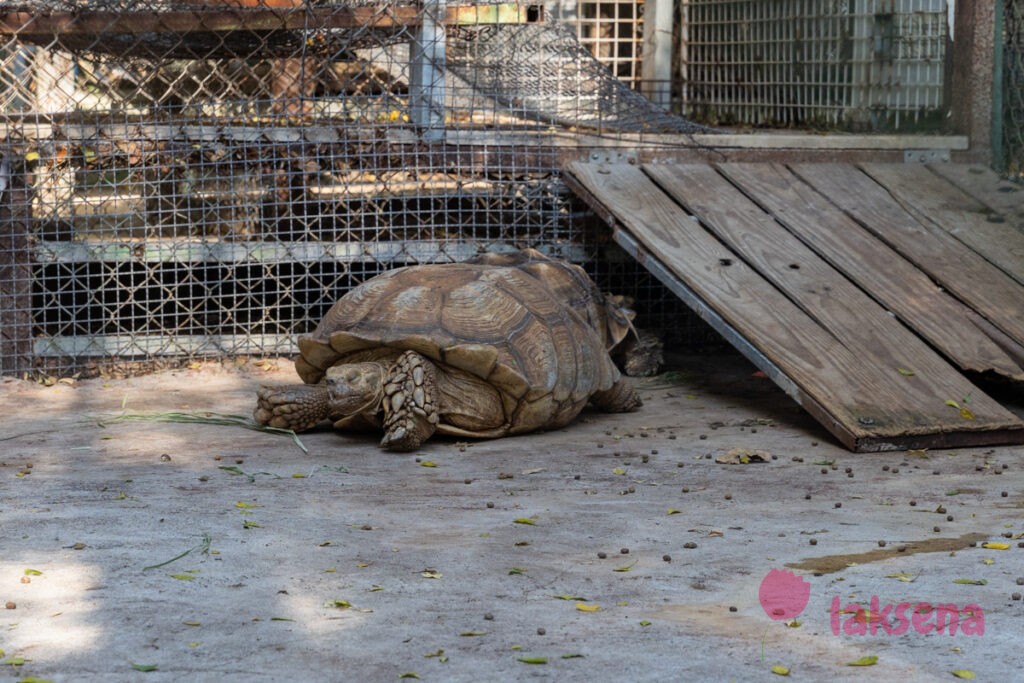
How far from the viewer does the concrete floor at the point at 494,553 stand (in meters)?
3.36

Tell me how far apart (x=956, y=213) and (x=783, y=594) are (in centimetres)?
452

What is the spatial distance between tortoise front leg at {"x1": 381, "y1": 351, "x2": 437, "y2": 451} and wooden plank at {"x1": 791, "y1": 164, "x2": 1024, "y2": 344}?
9.24 feet

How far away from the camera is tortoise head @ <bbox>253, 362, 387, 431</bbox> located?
5859mm

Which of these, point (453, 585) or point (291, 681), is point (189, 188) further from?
point (291, 681)

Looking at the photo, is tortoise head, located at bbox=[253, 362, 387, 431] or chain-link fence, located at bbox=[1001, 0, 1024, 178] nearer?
tortoise head, located at bbox=[253, 362, 387, 431]

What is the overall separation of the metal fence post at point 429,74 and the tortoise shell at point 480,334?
5.58 ft

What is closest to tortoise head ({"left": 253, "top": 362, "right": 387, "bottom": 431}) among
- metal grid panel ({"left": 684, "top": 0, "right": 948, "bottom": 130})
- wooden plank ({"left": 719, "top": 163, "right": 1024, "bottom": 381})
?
wooden plank ({"left": 719, "top": 163, "right": 1024, "bottom": 381})

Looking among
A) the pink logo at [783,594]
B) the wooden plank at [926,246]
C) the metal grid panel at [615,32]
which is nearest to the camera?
the pink logo at [783,594]

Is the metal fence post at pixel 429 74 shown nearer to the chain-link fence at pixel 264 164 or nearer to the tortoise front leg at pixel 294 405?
the chain-link fence at pixel 264 164

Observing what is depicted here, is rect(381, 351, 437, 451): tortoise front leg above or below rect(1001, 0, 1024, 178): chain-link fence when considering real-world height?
below

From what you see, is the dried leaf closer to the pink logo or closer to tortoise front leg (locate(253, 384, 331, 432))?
the pink logo

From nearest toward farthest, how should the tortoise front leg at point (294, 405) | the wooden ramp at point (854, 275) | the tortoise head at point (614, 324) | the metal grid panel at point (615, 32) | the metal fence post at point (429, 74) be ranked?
the wooden ramp at point (854, 275) → the tortoise front leg at point (294, 405) → the tortoise head at point (614, 324) → the metal fence post at point (429, 74) → the metal grid panel at point (615, 32)

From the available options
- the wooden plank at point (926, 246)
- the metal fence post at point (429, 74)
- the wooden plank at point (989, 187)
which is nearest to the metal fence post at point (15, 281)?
the metal fence post at point (429, 74)

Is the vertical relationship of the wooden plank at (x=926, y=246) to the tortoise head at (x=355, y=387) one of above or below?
above
